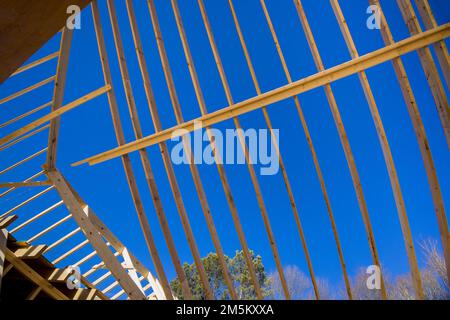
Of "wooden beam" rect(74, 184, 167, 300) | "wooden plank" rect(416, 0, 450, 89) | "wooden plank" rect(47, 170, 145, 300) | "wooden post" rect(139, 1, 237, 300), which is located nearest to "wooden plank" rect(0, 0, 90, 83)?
"wooden post" rect(139, 1, 237, 300)

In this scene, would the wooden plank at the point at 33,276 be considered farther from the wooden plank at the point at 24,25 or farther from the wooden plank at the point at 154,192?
the wooden plank at the point at 24,25

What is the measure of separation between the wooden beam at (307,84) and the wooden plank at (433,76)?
0.12 m

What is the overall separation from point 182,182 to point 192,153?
2059cm

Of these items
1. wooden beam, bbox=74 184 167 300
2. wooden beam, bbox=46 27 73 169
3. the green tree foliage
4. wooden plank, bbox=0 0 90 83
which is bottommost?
the green tree foliage

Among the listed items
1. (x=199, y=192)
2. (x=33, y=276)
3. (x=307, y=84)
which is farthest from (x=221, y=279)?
(x=307, y=84)

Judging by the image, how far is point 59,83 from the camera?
4.09 meters

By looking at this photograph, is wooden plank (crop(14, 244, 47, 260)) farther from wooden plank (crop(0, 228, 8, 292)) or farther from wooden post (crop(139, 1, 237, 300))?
wooden post (crop(139, 1, 237, 300))

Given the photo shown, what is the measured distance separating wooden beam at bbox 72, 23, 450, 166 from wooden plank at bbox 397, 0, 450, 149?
120mm

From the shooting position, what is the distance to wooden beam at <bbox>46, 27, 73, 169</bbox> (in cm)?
376

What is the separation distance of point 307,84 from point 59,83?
304 centimetres

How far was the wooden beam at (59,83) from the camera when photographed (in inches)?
148

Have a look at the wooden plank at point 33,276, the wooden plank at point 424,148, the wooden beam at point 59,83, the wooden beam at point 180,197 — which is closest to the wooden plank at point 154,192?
the wooden beam at point 180,197

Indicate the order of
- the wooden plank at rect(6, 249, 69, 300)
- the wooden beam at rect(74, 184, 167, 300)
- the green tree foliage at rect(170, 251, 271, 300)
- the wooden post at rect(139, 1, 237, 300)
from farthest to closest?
the green tree foliage at rect(170, 251, 271, 300) < the wooden beam at rect(74, 184, 167, 300) < the wooden post at rect(139, 1, 237, 300) < the wooden plank at rect(6, 249, 69, 300)

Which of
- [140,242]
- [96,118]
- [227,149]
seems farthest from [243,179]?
[227,149]
